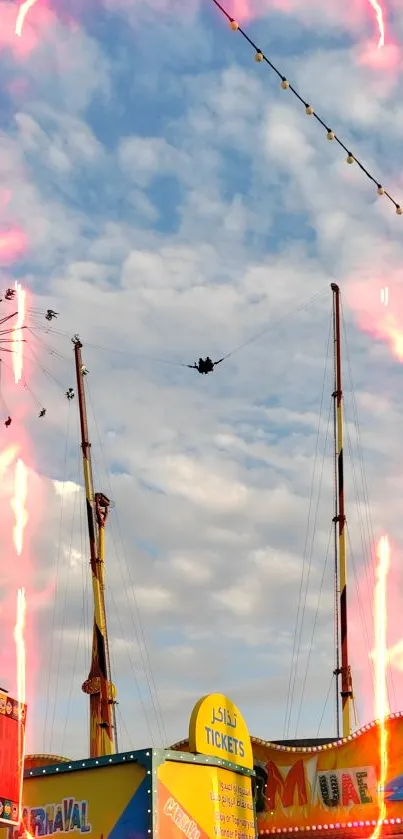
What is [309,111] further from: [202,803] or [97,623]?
[97,623]

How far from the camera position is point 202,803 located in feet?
52.9

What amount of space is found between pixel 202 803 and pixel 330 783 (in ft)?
20.9

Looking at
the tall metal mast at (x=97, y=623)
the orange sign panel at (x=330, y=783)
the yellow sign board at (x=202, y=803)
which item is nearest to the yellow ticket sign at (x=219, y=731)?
the yellow sign board at (x=202, y=803)

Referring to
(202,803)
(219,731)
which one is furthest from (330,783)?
(202,803)

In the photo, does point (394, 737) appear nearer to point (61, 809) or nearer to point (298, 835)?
point (298, 835)

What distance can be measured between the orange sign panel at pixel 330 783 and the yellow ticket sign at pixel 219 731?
409 centimetres

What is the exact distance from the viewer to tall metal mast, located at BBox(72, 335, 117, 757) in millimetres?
35938

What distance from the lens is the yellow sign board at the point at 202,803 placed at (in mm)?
15289

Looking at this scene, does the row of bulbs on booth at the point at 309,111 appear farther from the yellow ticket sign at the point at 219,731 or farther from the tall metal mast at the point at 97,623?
the tall metal mast at the point at 97,623

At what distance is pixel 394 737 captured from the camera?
2117cm

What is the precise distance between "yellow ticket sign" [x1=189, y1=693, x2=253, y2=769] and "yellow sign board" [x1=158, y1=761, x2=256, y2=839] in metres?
0.33

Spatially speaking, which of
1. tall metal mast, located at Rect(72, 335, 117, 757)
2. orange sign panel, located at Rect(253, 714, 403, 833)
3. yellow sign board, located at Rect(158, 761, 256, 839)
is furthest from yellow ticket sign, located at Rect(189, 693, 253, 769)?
tall metal mast, located at Rect(72, 335, 117, 757)

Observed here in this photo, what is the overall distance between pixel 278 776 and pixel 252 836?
4501mm

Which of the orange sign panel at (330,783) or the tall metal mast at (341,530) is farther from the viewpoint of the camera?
the tall metal mast at (341,530)
